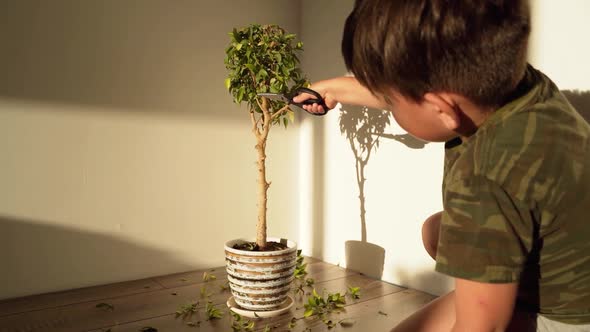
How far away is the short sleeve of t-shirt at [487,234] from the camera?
590mm

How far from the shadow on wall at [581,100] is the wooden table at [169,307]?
2.19 ft

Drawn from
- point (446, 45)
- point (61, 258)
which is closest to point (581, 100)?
point (446, 45)

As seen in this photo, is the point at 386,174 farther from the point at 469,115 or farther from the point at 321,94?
the point at 469,115

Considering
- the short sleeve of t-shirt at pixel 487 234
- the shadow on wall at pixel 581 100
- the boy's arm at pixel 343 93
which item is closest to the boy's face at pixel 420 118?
the short sleeve of t-shirt at pixel 487 234

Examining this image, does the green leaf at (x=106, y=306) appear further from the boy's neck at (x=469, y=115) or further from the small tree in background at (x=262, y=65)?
the boy's neck at (x=469, y=115)

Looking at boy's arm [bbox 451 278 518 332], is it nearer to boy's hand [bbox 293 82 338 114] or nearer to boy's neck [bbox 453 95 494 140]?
boy's neck [bbox 453 95 494 140]

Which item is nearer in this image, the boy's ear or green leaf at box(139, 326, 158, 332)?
the boy's ear

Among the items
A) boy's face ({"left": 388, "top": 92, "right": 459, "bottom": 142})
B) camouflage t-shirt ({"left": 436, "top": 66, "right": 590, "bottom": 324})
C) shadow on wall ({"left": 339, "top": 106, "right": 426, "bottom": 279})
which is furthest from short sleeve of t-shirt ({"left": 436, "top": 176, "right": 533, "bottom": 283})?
shadow on wall ({"left": 339, "top": 106, "right": 426, "bottom": 279})

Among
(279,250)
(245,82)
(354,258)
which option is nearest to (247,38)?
(245,82)

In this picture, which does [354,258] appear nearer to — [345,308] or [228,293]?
[345,308]

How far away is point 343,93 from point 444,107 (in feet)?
1.69

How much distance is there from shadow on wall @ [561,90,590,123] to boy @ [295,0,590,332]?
466mm

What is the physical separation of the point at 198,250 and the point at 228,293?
284 mm

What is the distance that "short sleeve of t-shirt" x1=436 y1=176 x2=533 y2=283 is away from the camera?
0.59m
